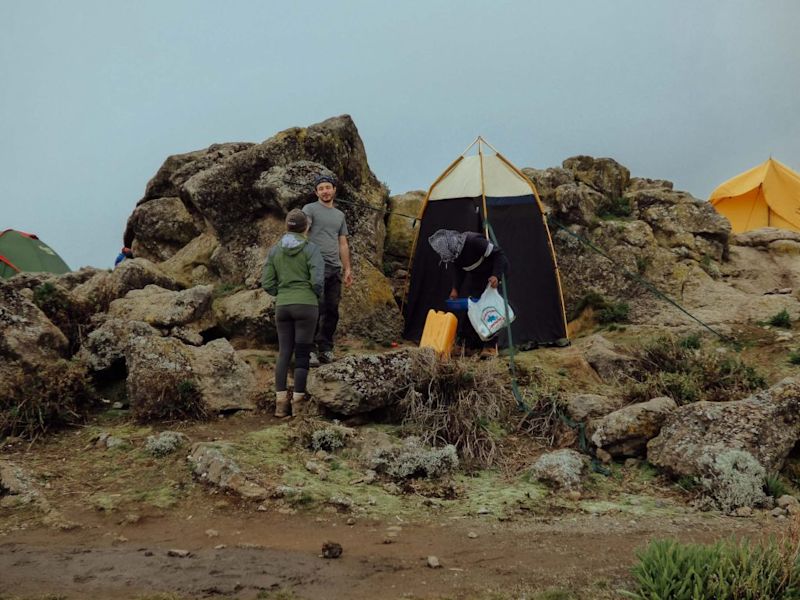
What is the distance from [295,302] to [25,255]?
15151 mm

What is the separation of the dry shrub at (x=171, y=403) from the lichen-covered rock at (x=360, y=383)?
1281 millimetres

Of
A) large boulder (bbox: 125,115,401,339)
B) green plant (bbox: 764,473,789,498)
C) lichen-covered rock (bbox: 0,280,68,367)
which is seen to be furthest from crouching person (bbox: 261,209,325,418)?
green plant (bbox: 764,473,789,498)

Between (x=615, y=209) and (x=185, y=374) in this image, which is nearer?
(x=185, y=374)

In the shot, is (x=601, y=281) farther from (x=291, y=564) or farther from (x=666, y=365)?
(x=291, y=564)

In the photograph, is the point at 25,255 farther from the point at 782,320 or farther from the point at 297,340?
the point at 782,320

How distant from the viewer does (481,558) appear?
4.50 meters

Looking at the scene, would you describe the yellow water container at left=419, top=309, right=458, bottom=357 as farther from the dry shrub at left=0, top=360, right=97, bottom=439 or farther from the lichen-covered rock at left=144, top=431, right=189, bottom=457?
the dry shrub at left=0, top=360, right=97, bottom=439

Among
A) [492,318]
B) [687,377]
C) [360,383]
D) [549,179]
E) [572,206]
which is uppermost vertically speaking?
[549,179]

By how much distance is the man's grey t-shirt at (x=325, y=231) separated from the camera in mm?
8422

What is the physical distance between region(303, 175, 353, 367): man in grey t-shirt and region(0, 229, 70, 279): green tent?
13.0 metres

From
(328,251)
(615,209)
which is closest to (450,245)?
(328,251)

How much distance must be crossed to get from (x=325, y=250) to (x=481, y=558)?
15.9ft

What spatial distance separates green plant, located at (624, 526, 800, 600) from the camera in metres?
3.52

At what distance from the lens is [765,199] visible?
775 inches
